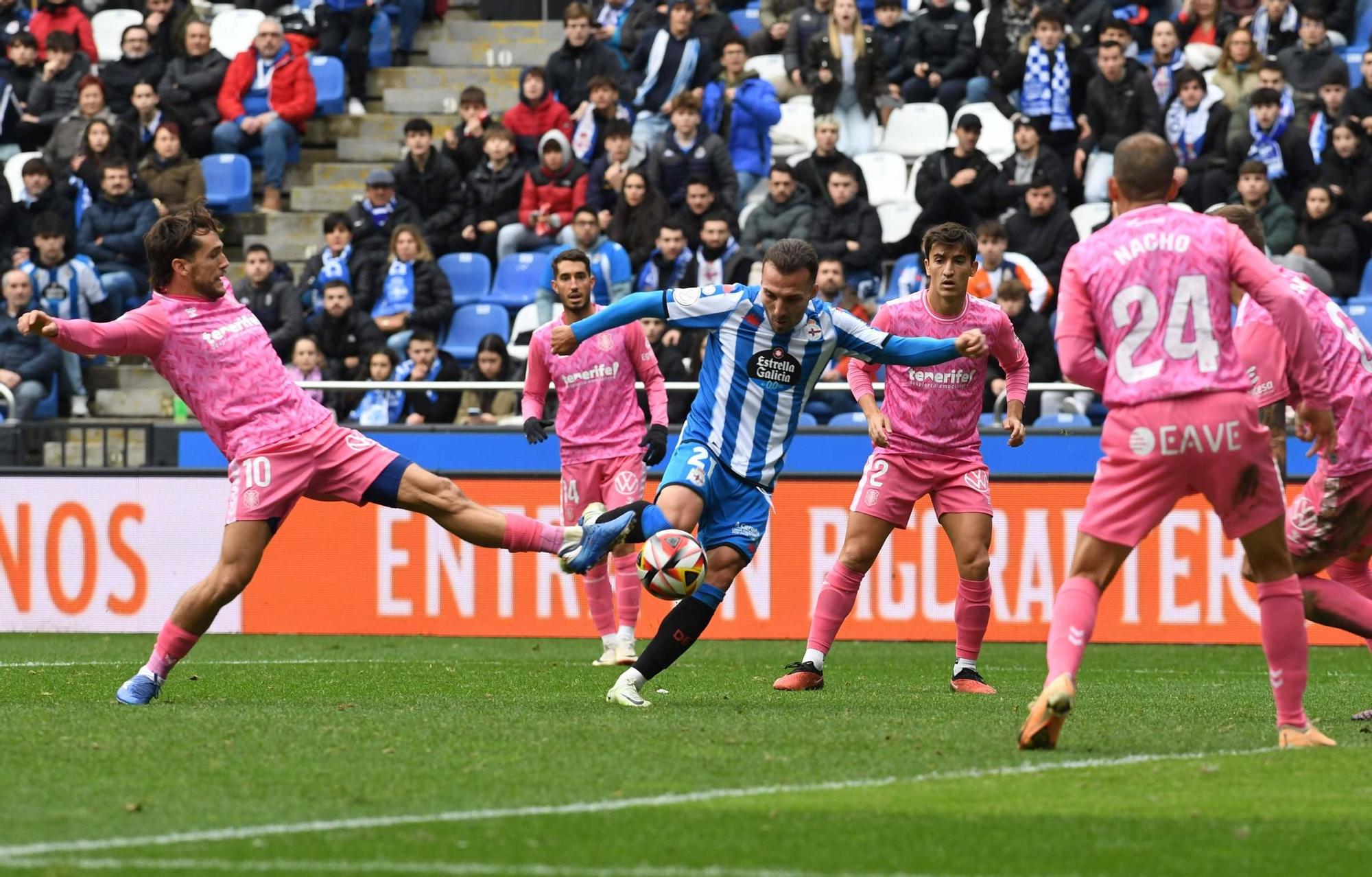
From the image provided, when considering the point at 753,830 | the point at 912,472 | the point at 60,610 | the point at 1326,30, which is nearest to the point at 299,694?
the point at 912,472

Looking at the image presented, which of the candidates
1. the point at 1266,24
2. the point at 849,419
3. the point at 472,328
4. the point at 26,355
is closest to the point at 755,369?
the point at 849,419

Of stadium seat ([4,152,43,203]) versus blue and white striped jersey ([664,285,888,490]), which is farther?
stadium seat ([4,152,43,203])

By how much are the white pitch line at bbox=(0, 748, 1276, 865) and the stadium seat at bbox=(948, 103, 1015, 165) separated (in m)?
13.6

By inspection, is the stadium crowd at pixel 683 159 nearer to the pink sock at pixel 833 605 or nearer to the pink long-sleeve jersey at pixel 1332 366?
the pink sock at pixel 833 605

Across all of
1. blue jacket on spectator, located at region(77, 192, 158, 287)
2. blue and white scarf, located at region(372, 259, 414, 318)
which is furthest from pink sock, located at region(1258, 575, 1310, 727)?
blue jacket on spectator, located at region(77, 192, 158, 287)

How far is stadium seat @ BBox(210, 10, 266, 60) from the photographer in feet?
79.9

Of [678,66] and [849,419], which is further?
[678,66]

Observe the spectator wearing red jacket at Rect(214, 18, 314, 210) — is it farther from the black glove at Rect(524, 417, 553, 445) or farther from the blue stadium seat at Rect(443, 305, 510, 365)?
the black glove at Rect(524, 417, 553, 445)

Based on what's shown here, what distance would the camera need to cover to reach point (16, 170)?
74.7 feet

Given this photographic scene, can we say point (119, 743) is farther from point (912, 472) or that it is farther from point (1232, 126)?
point (1232, 126)

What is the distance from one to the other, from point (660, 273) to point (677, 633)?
9.74m

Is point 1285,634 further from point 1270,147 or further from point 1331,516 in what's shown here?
point 1270,147

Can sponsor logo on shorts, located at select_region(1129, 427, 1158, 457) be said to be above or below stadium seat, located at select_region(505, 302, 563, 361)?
above

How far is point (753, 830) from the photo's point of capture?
5.92 m
